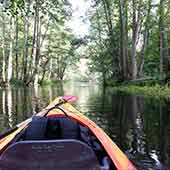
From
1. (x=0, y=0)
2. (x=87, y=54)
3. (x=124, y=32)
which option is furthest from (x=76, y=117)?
(x=87, y=54)

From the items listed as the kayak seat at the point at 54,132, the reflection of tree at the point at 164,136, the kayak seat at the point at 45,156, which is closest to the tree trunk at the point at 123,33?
the reflection of tree at the point at 164,136

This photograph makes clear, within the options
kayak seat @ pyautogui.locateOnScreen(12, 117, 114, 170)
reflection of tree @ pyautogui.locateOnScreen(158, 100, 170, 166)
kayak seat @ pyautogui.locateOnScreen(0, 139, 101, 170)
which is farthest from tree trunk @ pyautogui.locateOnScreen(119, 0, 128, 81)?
kayak seat @ pyautogui.locateOnScreen(0, 139, 101, 170)

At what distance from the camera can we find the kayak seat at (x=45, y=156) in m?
2.93

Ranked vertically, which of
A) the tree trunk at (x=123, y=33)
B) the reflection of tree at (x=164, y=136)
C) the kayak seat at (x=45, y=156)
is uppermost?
the tree trunk at (x=123, y=33)

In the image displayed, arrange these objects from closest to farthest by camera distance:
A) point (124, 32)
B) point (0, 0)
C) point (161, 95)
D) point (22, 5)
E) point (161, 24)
→ 1. point (22, 5)
2. point (0, 0)
3. point (161, 95)
4. point (161, 24)
5. point (124, 32)

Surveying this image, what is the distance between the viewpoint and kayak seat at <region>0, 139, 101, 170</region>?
293 centimetres

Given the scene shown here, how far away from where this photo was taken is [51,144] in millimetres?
2941

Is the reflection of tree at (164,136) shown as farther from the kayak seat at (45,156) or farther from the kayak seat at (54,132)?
the kayak seat at (45,156)

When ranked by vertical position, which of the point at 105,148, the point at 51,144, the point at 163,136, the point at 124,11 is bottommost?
the point at 163,136

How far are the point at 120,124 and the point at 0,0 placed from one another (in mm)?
4423

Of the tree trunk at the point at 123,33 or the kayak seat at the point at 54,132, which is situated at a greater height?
the tree trunk at the point at 123,33

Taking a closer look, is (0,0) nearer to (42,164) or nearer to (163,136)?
(163,136)

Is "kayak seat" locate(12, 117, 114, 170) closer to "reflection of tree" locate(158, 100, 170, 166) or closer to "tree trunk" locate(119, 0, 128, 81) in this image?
"reflection of tree" locate(158, 100, 170, 166)

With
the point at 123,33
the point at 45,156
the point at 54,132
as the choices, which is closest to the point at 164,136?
the point at 54,132
